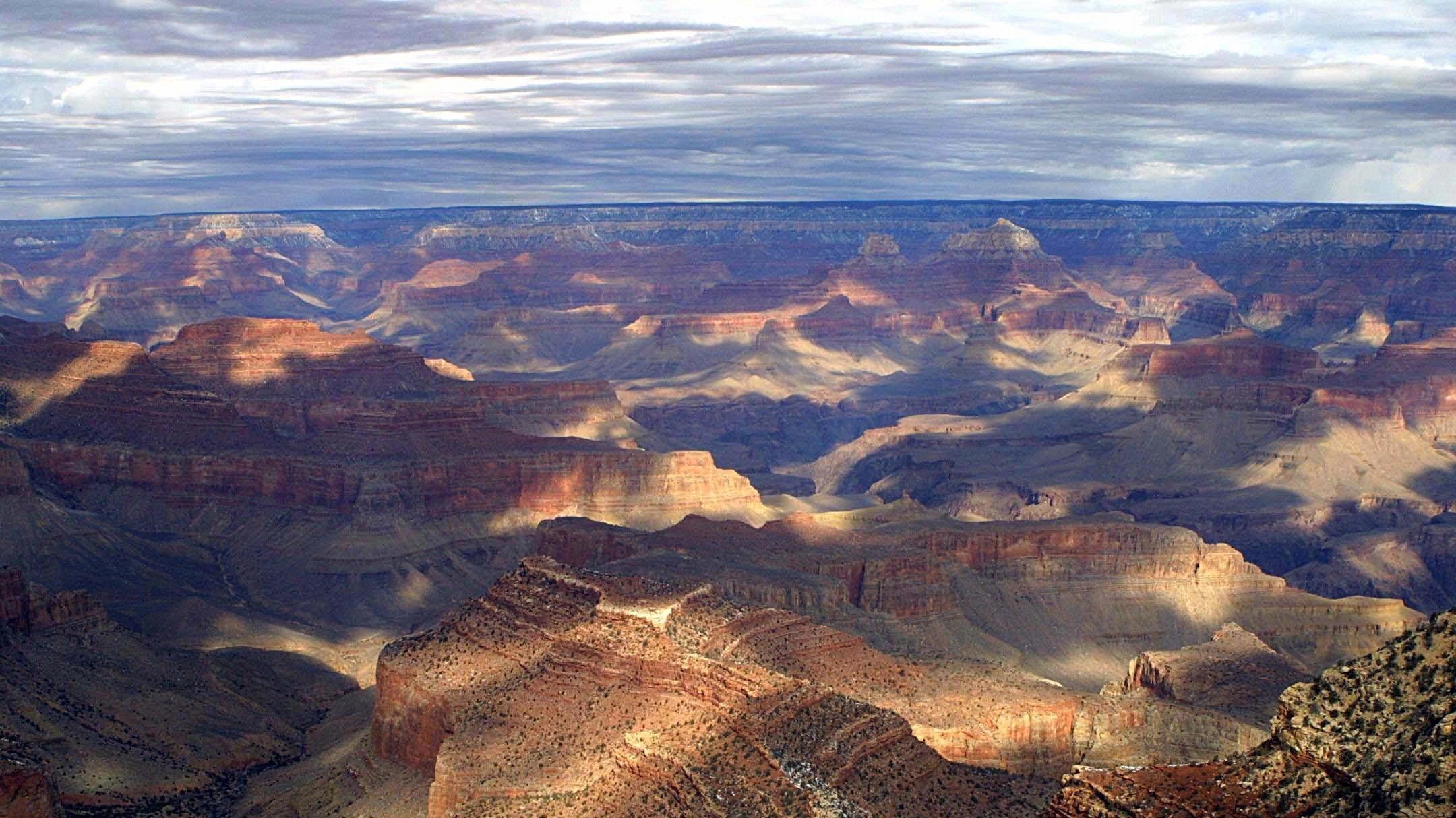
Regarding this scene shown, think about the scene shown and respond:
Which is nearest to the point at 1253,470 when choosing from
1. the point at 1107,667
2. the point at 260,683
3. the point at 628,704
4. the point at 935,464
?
the point at 935,464

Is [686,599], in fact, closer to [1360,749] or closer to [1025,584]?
[1360,749]

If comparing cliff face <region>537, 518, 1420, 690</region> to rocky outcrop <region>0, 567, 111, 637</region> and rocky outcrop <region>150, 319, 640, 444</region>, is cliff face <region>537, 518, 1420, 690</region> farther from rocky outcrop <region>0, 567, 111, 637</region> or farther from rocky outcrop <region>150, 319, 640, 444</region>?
rocky outcrop <region>150, 319, 640, 444</region>

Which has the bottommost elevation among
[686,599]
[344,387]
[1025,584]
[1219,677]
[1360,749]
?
[344,387]

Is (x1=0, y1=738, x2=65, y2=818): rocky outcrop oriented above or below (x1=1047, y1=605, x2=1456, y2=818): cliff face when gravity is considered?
below

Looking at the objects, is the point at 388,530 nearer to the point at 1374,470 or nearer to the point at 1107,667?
the point at 1107,667

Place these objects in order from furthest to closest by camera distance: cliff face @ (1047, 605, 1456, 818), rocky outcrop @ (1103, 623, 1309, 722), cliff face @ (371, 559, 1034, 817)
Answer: rocky outcrop @ (1103, 623, 1309, 722), cliff face @ (371, 559, 1034, 817), cliff face @ (1047, 605, 1456, 818)

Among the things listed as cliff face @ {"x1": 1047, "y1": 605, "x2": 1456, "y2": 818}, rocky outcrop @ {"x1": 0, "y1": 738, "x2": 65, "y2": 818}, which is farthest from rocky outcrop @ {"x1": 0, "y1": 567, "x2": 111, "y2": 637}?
cliff face @ {"x1": 1047, "y1": 605, "x2": 1456, "y2": 818}

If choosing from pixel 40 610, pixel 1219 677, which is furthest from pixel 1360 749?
pixel 40 610
